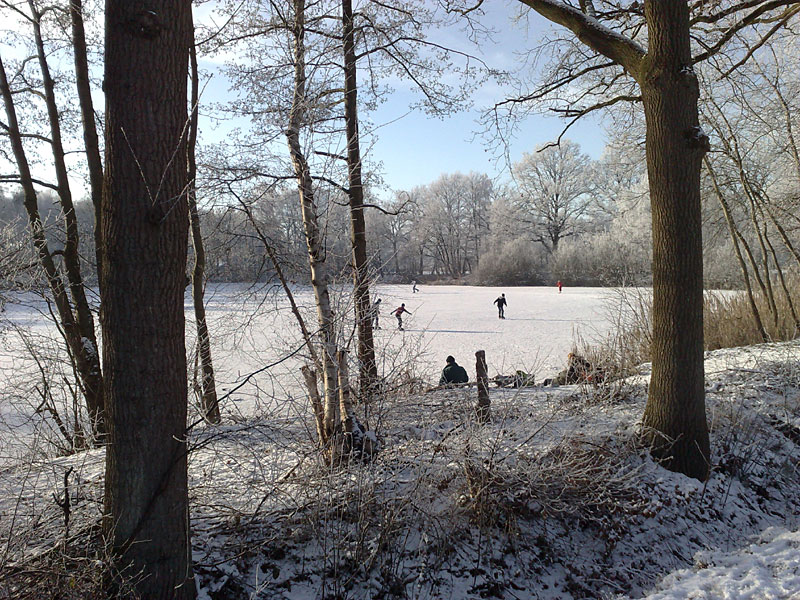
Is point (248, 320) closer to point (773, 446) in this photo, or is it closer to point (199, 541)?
point (199, 541)

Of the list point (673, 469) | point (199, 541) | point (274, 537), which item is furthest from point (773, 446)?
point (199, 541)

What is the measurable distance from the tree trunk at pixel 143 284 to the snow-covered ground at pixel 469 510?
386 millimetres

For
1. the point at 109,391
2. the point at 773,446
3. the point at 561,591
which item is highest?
the point at 109,391

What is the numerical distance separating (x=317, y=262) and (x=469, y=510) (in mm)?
2729

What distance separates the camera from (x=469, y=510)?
4043 millimetres

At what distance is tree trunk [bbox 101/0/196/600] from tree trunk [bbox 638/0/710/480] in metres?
3.98

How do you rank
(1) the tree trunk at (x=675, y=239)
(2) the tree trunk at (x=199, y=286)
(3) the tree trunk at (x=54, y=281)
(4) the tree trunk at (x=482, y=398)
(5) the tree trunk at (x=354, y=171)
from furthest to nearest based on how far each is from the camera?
(3) the tree trunk at (x=54, y=281) → (2) the tree trunk at (x=199, y=286) → (5) the tree trunk at (x=354, y=171) → (4) the tree trunk at (x=482, y=398) → (1) the tree trunk at (x=675, y=239)

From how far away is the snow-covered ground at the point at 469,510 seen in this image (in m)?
3.39

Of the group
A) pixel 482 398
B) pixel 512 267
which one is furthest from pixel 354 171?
pixel 512 267

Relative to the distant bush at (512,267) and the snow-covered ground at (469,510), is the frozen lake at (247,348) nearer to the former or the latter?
the snow-covered ground at (469,510)

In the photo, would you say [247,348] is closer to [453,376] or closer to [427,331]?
[453,376]

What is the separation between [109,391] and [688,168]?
15.9ft

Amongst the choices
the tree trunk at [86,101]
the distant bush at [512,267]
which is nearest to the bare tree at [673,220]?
the tree trunk at [86,101]

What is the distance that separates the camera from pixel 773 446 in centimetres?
552
